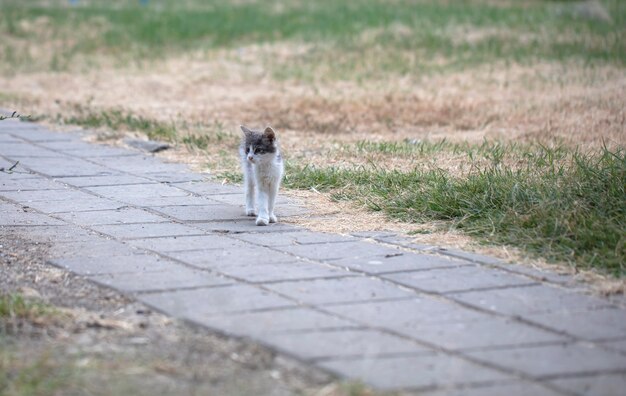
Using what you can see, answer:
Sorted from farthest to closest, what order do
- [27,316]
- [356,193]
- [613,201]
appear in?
[356,193]
[613,201]
[27,316]

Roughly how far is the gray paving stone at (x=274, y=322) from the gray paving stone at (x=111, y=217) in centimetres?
199

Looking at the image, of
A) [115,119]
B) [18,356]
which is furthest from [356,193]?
[115,119]

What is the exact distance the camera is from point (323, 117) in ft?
33.4

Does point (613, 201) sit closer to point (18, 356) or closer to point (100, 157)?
point (18, 356)

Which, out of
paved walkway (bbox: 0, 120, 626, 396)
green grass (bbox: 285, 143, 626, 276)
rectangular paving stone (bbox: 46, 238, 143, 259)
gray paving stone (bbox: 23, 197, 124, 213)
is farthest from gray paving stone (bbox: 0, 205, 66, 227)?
green grass (bbox: 285, 143, 626, 276)

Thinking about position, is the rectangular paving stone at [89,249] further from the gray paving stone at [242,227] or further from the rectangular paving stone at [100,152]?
the rectangular paving stone at [100,152]

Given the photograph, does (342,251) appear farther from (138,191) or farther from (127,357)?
(138,191)

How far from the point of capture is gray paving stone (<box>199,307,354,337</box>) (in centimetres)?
391

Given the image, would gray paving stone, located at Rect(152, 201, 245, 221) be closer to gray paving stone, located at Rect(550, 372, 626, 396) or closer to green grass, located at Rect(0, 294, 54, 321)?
green grass, located at Rect(0, 294, 54, 321)

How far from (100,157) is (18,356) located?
4762 mm

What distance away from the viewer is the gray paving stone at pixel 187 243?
5.26 meters

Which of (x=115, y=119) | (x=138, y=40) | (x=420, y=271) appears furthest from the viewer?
(x=138, y=40)

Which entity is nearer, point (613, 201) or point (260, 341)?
point (260, 341)

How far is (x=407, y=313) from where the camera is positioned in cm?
415
